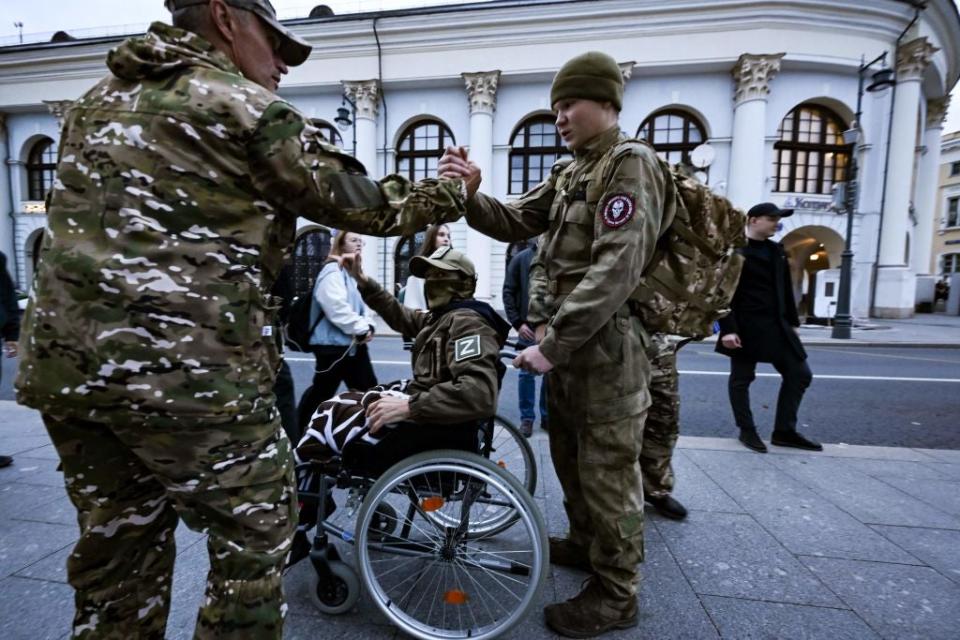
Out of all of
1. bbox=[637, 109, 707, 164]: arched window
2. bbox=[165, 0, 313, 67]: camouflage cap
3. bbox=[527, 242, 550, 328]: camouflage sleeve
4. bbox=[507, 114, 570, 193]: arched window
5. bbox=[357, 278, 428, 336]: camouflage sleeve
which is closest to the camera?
bbox=[165, 0, 313, 67]: camouflage cap

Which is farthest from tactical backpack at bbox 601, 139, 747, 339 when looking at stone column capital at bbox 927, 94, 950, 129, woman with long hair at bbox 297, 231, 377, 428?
stone column capital at bbox 927, 94, 950, 129

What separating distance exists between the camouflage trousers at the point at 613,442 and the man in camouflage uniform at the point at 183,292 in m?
1.06

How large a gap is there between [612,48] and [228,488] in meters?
18.8

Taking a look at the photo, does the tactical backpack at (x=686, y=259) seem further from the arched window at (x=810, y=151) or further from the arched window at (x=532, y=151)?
the arched window at (x=810, y=151)

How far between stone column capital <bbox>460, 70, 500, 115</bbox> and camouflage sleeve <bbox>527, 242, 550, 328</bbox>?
16.5m

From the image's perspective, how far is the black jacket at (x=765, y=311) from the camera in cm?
403

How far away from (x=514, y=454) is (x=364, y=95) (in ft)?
57.7

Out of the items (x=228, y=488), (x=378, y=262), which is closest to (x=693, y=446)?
(x=228, y=488)

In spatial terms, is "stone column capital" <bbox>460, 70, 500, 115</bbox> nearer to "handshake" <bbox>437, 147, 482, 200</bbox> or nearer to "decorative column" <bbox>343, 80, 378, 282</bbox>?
"decorative column" <bbox>343, 80, 378, 282</bbox>

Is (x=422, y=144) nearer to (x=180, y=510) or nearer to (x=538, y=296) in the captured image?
(x=538, y=296)

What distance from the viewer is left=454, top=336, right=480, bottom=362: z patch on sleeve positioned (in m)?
1.95

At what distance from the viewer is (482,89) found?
667 inches

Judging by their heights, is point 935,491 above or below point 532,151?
below

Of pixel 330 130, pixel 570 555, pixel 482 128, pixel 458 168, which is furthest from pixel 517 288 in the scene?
pixel 330 130
